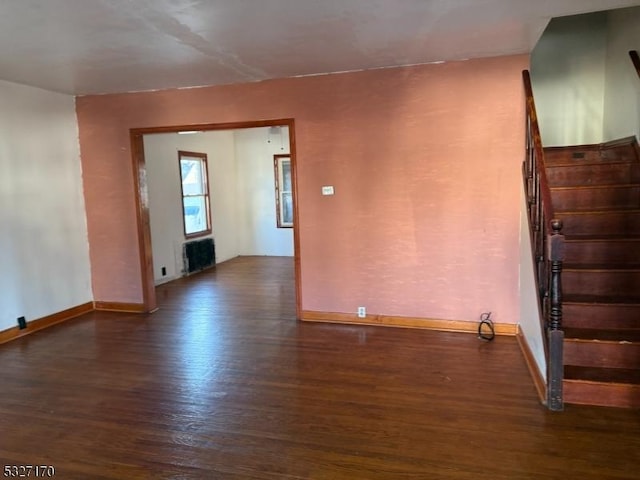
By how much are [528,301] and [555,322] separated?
93 cm

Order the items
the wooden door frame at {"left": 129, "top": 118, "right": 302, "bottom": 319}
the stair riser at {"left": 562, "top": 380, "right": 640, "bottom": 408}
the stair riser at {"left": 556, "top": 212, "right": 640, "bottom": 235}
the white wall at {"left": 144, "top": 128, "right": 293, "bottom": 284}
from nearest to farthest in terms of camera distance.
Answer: the stair riser at {"left": 562, "top": 380, "right": 640, "bottom": 408}
the stair riser at {"left": 556, "top": 212, "right": 640, "bottom": 235}
the wooden door frame at {"left": 129, "top": 118, "right": 302, "bottom": 319}
the white wall at {"left": 144, "top": 128, "right": 293, "bottom": 284}

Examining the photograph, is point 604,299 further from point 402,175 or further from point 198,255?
point 198,255

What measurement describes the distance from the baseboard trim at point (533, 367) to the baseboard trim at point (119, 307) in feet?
12.8

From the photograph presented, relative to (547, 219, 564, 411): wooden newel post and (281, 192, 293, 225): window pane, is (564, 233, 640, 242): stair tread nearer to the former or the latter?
(547, 219, 564, 411): wooden newel post

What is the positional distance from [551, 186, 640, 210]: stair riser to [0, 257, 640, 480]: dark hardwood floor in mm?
1266

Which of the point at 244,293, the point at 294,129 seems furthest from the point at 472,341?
the point at 244,293

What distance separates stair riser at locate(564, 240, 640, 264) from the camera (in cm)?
341

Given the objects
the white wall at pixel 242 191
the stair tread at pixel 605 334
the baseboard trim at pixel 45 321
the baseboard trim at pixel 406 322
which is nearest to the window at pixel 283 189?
the white wall at pixel 242 191

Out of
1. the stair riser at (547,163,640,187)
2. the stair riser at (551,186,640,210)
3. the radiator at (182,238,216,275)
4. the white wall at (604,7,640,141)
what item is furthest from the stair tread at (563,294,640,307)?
the radiator at (182,238,216,275)

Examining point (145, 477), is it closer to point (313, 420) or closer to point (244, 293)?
point (313, 420)

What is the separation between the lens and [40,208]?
15.5 ft

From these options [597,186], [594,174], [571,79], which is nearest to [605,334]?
[597,186]

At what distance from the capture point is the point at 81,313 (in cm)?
521

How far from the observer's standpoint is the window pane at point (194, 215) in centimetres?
766
